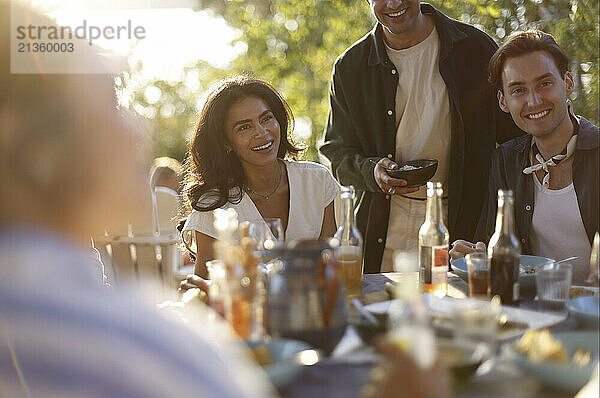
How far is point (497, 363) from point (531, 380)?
0.33ft

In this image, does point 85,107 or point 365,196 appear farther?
point 365,196

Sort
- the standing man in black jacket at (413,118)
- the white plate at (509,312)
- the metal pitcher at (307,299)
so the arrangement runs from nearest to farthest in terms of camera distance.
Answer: the metal pitcher at (307,299)
the white plate at (509,312)
the standing man in black jacket at (413,118)

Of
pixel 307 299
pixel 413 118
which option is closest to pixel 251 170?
pixel 413 118

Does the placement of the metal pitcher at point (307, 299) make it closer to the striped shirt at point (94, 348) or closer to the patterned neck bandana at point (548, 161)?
the striped shirt at point (94, 348)

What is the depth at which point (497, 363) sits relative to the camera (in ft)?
4.56

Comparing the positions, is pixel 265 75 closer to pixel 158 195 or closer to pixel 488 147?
pixel 158 195

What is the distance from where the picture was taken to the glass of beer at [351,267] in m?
2.03

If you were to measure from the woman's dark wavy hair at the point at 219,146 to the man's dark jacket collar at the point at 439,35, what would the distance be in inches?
27.3

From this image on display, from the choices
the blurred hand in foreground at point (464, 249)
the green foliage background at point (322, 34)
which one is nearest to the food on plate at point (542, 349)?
the blurred hand in foreground at point (464, 249)

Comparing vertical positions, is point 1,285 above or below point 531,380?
above

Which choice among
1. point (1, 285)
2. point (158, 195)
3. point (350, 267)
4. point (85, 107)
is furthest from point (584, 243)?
point (158, 195)

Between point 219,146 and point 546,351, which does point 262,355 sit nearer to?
point 546,351

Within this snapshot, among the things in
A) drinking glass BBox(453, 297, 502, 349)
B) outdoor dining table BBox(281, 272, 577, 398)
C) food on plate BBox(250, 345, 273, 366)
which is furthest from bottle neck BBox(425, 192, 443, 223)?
food on plate BBox(250, 345, 273, 366)

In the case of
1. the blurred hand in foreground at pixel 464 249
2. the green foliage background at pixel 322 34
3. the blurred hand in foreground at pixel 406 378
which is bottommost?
the blurred hand in foreground at pixel 406 378
